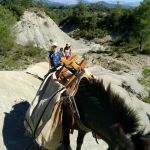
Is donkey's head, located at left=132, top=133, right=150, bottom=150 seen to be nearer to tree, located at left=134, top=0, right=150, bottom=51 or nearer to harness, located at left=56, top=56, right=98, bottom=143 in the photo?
harness, located at left=56, top=56, right=98, bottom=143

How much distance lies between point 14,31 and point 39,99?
Result: 4157 cm

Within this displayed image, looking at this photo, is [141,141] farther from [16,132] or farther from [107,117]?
[16,132]

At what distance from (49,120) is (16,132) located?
1.94 meters

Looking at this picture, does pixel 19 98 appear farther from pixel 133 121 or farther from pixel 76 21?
pixel 76 21

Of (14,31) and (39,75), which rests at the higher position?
(39,75)

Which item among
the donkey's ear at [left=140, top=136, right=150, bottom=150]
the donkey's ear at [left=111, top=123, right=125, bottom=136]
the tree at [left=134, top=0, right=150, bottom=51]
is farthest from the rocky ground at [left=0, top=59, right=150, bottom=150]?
the tree at [left=134, top=0, right=150, bottom=51]

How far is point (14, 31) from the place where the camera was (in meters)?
48.4

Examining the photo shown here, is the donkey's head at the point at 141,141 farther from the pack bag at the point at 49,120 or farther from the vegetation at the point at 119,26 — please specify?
the vegetation at the point at 119,26

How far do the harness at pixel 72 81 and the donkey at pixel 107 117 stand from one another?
75 mm

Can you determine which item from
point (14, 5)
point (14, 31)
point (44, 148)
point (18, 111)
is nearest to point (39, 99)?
point (44, 148)

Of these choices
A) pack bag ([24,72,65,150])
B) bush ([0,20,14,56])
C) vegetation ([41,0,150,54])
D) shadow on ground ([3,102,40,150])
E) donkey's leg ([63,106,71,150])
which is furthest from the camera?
vegetation ([41,0,150,54])

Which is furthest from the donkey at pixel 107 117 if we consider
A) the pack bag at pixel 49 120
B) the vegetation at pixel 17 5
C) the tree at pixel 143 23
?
the vegetation at pixel 17 5

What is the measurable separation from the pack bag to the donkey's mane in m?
0.72

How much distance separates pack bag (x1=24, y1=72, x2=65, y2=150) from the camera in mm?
6695
